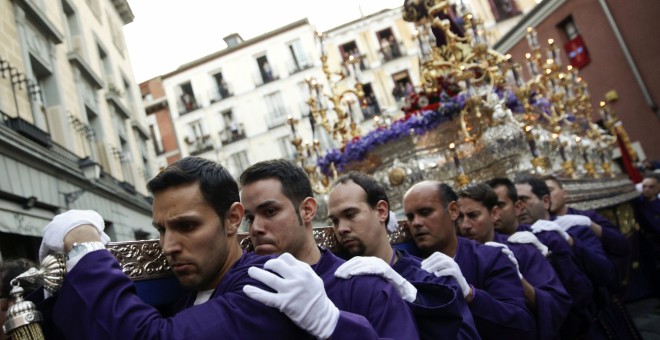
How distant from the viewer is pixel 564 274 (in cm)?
407

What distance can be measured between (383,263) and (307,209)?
490 mm

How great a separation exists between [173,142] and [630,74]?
1103 inches

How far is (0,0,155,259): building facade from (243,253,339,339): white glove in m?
7.50

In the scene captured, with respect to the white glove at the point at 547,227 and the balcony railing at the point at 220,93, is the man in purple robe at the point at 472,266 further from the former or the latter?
the balcony railing at the point at 220,93

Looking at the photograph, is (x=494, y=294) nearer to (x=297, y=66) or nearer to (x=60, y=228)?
(x=60, y=228)

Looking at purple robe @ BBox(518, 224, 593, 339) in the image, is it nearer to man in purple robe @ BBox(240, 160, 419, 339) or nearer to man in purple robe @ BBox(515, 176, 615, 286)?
man in purple robe @ BBox(515, 176, 615, 286)

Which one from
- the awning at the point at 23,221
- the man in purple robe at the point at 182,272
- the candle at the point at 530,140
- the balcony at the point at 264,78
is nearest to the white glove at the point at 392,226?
the man in purple robe at the point at 182,272

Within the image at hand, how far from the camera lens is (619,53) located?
16.9 m

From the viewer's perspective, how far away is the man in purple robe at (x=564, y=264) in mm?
3990

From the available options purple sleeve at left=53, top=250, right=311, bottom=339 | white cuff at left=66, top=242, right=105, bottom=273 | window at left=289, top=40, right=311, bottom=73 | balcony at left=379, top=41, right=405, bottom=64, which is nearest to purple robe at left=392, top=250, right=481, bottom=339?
purple sleeve at left=53, top=250, right=311, bottom=339

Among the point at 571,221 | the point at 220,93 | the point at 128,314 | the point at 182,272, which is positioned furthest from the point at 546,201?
the point at 220,93

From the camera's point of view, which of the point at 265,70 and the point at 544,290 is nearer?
the point at 544,290

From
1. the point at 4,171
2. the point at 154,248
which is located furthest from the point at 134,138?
the point at 154,248

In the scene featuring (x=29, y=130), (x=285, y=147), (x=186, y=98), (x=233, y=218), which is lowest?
(x=233, y=218)
